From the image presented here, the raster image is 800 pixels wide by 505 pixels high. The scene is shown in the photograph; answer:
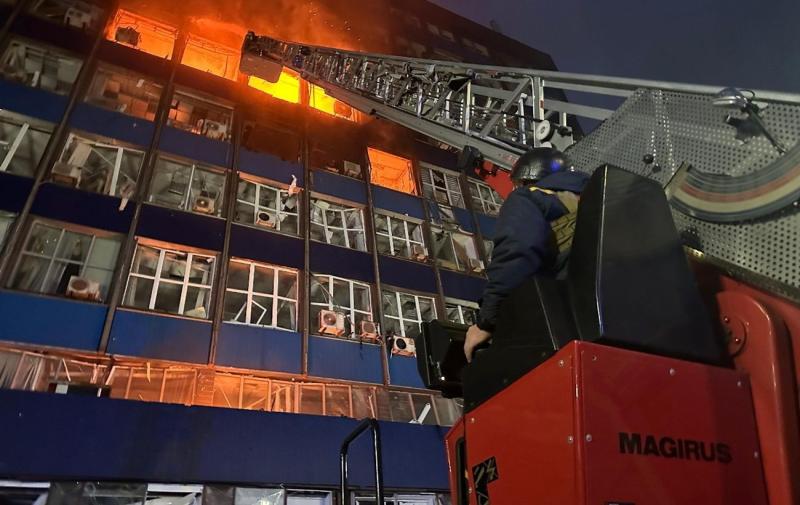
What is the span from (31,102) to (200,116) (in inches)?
168

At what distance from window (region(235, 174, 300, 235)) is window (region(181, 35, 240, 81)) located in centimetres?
531

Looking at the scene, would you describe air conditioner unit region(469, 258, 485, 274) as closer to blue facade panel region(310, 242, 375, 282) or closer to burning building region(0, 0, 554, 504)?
Result: burning building region(0, 0, 554, 504)

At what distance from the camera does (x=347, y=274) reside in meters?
14.1

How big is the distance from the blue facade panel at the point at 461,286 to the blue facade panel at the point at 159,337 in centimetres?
705

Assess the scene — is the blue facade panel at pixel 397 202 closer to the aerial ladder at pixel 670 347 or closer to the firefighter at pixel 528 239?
the firefighter at pixel 528 239

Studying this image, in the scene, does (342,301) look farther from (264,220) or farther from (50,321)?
(50,321)

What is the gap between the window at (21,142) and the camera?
38.8 feet

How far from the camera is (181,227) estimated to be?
12445mm

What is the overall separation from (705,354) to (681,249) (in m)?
0.43

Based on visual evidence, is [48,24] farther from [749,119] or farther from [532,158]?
[749,119]

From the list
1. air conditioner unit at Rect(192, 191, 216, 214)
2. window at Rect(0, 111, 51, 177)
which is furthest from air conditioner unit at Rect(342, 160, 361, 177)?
window at Rect(0, 111, 51, 177)

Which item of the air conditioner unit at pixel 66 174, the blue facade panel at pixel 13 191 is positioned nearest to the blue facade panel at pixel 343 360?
the air conditioner unit at pixel 66 174

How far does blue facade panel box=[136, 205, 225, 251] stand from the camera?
1207cm

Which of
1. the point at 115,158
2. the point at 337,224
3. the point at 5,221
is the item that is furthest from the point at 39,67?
the point at 337,224
